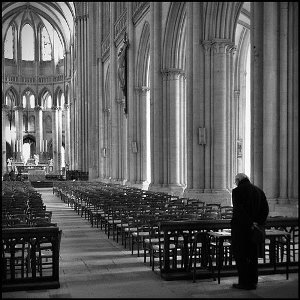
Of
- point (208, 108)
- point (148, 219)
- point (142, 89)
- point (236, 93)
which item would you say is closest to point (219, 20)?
point (208, 108)

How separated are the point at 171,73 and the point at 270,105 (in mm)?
11950

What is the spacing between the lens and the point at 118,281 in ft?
27.1

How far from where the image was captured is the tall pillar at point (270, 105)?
44.9 feet

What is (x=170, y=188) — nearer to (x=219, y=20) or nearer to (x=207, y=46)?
(x=207, y=46)

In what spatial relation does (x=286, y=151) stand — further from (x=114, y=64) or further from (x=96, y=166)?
(x=96, y=166)

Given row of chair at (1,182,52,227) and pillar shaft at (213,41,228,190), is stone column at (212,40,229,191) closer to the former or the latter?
pillar shaft at (213,41,228,190)

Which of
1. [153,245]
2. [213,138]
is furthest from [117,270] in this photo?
[213,138]

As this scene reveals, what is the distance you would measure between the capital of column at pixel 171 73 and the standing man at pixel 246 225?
18295mm

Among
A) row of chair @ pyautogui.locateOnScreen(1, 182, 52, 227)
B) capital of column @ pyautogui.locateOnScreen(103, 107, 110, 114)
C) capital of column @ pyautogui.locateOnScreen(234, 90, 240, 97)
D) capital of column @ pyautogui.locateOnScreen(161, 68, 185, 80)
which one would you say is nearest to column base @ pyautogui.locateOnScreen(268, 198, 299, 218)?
row of chair @ pyautogui.locateOnScreen(1, 182, 52, 227)

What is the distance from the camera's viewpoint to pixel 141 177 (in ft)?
102

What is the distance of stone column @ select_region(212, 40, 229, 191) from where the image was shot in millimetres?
20203

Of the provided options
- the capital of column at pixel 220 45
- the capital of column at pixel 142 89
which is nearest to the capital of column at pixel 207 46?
the capital of column at pixel 220 45

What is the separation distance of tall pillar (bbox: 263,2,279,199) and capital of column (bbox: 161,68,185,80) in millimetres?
11361

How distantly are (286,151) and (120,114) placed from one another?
2561cm
